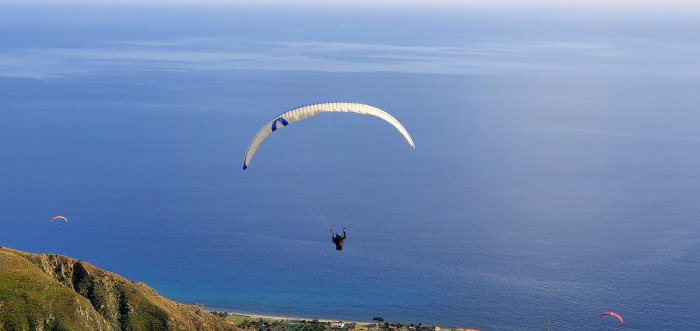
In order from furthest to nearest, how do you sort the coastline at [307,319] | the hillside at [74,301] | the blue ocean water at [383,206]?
1. the blue ocean water at [383,206]
2. the coastline at [307,319]
3. the hillside at [74,301]

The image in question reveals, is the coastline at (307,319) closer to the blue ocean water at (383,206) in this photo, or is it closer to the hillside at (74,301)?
the blue ocean water at (383,206)

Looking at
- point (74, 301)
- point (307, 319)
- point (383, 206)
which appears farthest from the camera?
point (383, 206)

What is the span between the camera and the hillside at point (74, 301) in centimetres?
4297

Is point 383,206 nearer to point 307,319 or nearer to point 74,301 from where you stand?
point 307,319

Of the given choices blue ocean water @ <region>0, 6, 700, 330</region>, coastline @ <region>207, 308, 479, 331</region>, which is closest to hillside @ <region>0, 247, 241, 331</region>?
coastline @ <region>207, 308, 479, 331</region>

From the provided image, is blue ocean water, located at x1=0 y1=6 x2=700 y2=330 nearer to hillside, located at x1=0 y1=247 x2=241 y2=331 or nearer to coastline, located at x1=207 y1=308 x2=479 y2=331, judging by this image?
coastline, located at x1=207 y1=308 x2=479 y2=331

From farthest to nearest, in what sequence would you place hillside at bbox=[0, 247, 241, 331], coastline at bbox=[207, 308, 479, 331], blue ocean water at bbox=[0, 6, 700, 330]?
blue ocean water at bbox=[0, 6, 700, 330]
coastline at bbox=[207, 308, 479, 331]
hillside at bbox=[0, 247, 241, 331]

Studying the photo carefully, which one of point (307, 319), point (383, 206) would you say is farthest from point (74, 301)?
point (383, 206)

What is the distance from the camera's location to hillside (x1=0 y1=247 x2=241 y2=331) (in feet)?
141

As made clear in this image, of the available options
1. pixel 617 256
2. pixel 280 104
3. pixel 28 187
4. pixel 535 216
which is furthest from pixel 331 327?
pixel 280 104

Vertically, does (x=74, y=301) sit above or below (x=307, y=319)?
below

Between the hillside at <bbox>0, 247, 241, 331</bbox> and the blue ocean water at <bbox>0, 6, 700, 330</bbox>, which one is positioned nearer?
the hillside at <bbox>0, 247, 241, 331</bbox>

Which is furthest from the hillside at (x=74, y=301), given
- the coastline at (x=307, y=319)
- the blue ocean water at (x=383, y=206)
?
the blue ocean water at (x=383, y=206)

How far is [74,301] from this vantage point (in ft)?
146
